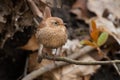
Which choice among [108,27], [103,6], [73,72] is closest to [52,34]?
[73,72]

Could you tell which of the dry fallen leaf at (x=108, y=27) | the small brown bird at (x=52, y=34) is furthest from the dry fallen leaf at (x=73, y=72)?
the small brown bird at (x=52, y=34)

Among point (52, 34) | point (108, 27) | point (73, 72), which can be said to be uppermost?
point (52, 34)

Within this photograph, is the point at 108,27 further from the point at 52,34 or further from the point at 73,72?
the point at 52,34

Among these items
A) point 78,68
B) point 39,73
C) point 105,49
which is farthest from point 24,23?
point 105,49

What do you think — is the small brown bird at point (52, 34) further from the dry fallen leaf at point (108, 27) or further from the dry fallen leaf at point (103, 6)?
the dry fallen leaf at point (103, 6)

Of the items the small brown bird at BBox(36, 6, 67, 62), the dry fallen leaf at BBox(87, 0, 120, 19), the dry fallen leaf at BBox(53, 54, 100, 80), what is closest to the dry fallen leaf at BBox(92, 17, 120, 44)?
the dry fallen leaf at BBox(87, 0, 120, 19)

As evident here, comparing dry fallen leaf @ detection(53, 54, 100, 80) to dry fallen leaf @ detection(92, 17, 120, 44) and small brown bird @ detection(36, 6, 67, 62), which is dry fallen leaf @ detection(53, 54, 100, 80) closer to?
dry fallen leaf @ detection(92, 17, 120, 44)

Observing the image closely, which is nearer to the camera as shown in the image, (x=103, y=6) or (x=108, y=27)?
(x=108, y=27)

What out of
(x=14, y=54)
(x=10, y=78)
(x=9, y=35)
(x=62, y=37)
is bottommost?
(x=10, y=78)

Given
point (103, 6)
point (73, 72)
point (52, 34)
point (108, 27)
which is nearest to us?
point (52, 34)

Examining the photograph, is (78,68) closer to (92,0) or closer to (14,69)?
(14,69)

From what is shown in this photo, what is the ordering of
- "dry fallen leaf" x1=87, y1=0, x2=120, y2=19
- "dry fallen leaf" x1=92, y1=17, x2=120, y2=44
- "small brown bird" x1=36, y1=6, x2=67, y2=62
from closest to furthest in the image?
1. "small brown bird" x1=36, y1=6, x2=67, y2=62
2. "dry fallen leaf" x1=92, y1=17, x2=120, y2=44
3. "dry fallen leaf" x1=87, y1=0, x2=120, y2=19
